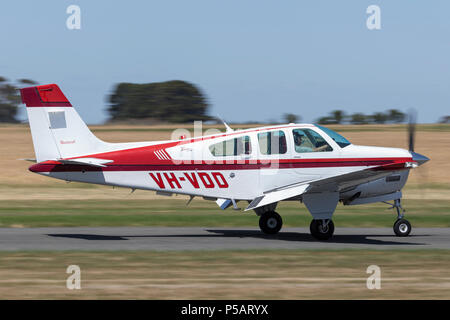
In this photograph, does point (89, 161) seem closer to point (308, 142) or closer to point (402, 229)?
point (308, 142)

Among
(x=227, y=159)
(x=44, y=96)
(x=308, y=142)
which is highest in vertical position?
(x=44, y=96)

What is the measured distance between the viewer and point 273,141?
13.6m

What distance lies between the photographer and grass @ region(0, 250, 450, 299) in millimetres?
8602

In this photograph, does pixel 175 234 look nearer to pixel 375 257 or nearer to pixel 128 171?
pixel 128 171

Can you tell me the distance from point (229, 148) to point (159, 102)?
219 feet

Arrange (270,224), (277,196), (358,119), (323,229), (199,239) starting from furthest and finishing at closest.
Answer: (358,119) < (270,224) < (199,239) < (323,229) < (277,196)

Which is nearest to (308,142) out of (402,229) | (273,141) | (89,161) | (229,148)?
(273,141)

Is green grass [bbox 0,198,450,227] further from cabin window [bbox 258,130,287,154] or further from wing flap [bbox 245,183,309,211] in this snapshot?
cabin window [bbox 258,130,287,154]

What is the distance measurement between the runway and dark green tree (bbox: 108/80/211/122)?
178 ft

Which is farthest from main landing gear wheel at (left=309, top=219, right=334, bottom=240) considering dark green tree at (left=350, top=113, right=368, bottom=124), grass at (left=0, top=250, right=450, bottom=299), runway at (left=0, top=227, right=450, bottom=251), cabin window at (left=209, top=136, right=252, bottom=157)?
dark green tree at (left=350, top=113, right=368, bottom=124)

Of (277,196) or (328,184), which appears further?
(277,196)

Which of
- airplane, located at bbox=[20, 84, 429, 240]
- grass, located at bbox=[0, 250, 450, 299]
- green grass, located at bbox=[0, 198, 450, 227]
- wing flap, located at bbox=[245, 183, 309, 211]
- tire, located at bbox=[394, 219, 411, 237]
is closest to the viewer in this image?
grass, located at bbox=[0, 250, 450, 299]

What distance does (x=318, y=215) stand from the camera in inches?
540
